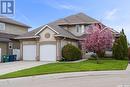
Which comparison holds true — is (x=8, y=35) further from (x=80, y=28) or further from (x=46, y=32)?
(x=80, y=28)

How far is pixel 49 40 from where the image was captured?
1430 inches

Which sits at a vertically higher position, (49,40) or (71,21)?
(71,21)

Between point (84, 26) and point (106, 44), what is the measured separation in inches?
371

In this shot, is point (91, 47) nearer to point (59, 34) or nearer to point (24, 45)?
point (59, 34)

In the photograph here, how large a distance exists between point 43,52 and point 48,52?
817mm

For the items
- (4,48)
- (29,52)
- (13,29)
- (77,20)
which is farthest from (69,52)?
(13,29)

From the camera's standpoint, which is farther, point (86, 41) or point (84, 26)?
point (84, 26)

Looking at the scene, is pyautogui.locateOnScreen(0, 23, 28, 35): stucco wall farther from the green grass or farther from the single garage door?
the green grass

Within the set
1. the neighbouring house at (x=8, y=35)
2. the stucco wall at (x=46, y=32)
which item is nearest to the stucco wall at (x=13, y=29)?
the neighbouring house at (x=8, y=35)

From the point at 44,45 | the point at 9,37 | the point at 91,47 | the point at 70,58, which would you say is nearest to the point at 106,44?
the point at 91,47

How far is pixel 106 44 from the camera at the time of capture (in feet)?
108

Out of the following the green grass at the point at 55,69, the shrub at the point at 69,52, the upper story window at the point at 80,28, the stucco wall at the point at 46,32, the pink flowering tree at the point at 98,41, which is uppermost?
the upper story window at the point at 80,28

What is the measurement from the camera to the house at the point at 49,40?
36.0 meters

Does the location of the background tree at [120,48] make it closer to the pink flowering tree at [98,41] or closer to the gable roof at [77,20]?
the pink flowering tree at [98,41]
